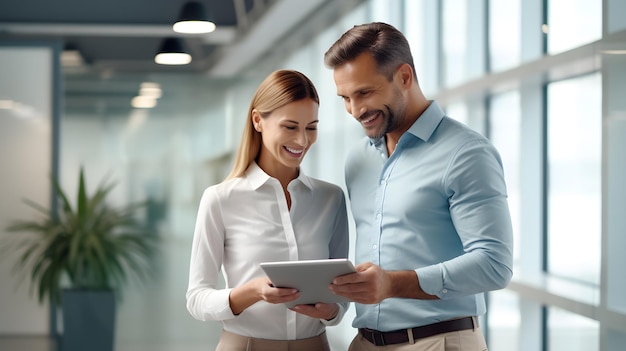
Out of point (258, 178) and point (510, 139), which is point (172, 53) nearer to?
point (510, 139)

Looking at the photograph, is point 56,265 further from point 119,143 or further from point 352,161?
point 352,161

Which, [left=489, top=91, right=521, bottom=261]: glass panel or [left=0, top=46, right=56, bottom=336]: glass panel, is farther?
[left=0, top=46, right=56, bottom=336]: glass panel

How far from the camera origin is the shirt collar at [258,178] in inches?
92.5

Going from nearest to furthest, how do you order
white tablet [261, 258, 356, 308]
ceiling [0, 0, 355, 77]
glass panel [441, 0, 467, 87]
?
1. white tablet [261, 258, 356, 308]
2. glass panel [441, 0, 467, 87]
3. ceiling [0, 0, 355, 77]

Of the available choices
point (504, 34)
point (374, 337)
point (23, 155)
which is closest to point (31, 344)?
point (23, 155)

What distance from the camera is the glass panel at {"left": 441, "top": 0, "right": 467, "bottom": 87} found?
168 inches

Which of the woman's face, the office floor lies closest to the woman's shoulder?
the woman's face

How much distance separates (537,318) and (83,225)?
3.63 metres

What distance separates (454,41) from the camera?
14.4 feet

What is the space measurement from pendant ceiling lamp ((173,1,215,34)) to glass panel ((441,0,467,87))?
2.02 metres

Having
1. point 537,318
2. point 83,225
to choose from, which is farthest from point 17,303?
point 537,318

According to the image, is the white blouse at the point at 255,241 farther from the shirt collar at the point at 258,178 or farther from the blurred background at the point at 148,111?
the blurred background at the point at 148,111

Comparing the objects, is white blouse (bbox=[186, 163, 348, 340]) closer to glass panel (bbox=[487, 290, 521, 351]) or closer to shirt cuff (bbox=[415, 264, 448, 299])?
shirt cuff (bbox=[415, 264, 448, 299])

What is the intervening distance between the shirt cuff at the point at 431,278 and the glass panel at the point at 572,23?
115 cm
